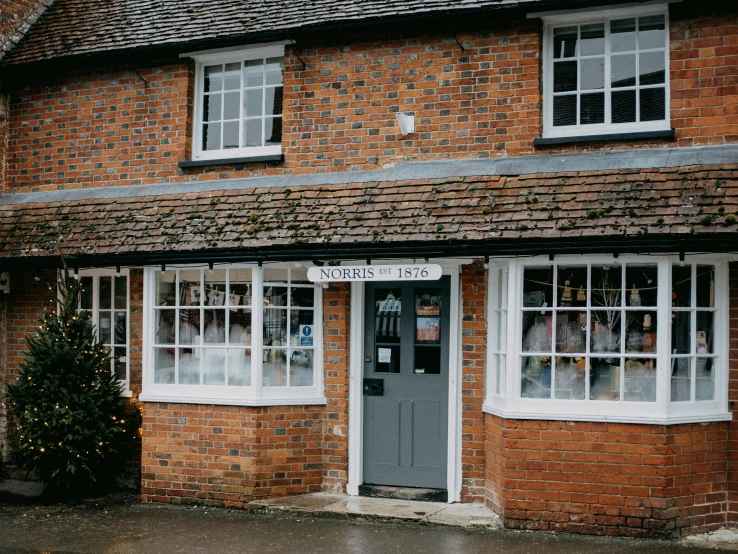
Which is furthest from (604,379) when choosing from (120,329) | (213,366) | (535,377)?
(120,329)

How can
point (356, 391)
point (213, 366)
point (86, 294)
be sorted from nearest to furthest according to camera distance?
point (356, 391), point (213, 366), point (86, 294)

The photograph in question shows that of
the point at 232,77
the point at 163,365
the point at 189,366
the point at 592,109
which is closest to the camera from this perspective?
the point at 592,109

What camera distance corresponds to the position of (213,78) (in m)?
11.1

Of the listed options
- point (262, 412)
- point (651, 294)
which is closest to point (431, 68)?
point (651, 294)

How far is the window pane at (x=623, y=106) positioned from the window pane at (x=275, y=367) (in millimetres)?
4173

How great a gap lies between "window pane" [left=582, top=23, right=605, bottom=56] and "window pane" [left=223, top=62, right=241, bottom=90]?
3.94 meters

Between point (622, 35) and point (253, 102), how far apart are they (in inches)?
163

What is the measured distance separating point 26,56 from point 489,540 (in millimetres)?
8019

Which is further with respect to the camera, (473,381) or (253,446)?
(253,446)

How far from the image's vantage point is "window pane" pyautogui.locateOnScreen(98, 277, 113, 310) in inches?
448

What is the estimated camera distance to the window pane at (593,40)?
939 cm

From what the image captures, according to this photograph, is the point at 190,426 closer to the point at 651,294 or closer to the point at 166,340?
the point at 166,340

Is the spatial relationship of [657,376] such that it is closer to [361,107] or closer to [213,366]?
[361,107]

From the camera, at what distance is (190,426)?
10.1 meters
